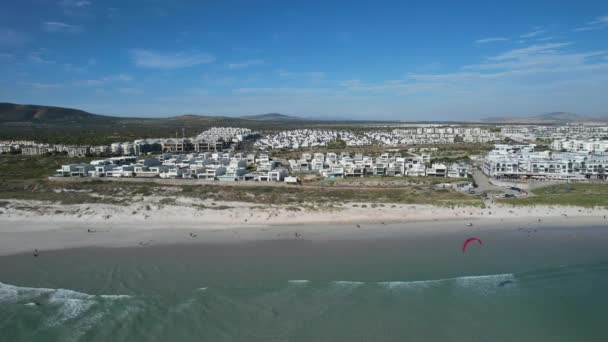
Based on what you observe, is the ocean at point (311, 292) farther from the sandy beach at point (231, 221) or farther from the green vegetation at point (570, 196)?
the green vegetation at point (570, 196)

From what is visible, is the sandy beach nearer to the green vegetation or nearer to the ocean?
the green vegetation

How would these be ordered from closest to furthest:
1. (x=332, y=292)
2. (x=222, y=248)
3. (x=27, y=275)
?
1. (x=332, y=292)
2. (x=27, y=275)
3. (x=222, y=248)

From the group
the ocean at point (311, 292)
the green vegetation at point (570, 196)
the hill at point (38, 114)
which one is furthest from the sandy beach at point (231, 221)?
the hill at point (38, 114)

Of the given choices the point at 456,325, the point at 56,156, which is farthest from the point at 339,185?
the point at 56,156

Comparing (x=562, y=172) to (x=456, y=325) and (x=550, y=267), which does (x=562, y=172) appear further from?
(x=456, y=325)

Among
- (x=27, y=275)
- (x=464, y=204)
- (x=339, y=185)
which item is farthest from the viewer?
(x=339, y=185)

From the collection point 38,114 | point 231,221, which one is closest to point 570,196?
point 231,221
